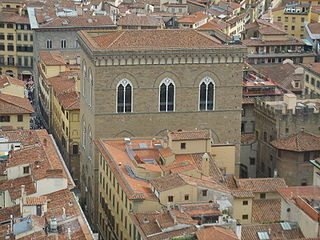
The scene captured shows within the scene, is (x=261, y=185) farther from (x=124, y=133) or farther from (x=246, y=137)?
(x=246, y=137)

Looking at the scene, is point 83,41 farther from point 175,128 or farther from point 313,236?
point 313,236

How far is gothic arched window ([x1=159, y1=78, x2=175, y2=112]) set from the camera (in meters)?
88.8

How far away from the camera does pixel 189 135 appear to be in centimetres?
8238

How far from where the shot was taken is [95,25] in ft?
459

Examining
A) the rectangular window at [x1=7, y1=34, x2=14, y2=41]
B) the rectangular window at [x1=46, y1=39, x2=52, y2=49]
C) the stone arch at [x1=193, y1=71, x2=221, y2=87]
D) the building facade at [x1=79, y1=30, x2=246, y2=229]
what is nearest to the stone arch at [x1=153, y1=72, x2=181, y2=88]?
the building facade at [x1=79, y1=30, x2=246, y2=229]

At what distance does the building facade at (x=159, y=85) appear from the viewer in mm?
87312

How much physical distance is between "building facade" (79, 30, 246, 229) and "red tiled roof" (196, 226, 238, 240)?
1076 inches

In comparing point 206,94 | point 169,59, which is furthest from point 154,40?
→ point 206,94

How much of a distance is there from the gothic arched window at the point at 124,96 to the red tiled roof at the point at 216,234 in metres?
27.4

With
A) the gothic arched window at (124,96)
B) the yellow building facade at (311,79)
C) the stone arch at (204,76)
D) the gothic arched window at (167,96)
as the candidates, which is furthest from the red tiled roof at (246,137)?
the yellow building facade at (311,79)

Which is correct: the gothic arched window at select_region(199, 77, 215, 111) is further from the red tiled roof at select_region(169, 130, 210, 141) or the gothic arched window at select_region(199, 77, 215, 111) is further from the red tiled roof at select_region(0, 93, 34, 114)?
the red tiled roof at select_region(0, 93, 34, 114)

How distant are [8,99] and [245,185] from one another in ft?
108

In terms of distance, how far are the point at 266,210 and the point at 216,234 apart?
1589 centimetres

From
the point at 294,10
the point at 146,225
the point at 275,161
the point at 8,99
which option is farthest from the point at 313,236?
the point at 294,10
